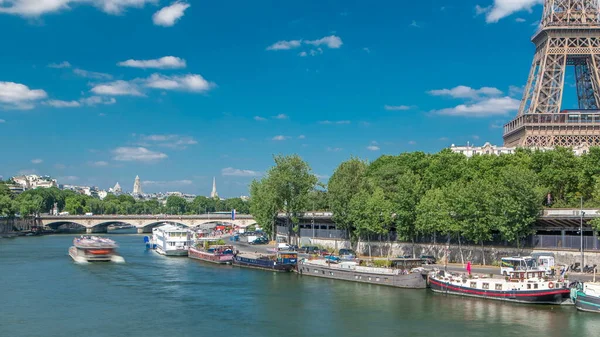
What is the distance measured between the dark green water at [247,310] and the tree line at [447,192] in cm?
1442

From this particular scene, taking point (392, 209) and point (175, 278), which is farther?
point (392, 209)

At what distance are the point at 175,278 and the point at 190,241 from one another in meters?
38.7

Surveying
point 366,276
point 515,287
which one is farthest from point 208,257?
point 515,287

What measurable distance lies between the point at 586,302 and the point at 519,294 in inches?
232

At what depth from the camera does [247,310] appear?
54.1m

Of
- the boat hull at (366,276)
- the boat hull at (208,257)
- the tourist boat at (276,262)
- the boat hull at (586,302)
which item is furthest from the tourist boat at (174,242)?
the boat hull at (586,302)


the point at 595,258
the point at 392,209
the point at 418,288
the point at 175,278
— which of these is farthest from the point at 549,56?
the point at 175,278

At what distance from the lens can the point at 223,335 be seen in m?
45.1

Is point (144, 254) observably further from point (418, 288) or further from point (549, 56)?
point (549, 56)

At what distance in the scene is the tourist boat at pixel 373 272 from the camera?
6456 centimetres

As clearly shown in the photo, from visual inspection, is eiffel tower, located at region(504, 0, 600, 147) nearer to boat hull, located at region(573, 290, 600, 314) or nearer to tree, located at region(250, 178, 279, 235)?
tree, located at region(250, 178, 279, 235)

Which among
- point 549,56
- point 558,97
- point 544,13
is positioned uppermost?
point 544,13

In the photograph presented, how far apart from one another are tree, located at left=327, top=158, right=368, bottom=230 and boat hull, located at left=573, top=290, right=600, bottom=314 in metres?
43.2

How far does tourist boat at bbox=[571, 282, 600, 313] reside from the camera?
50.2 metres
